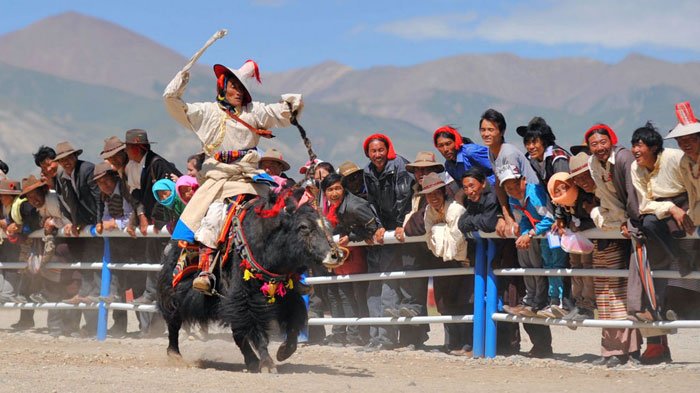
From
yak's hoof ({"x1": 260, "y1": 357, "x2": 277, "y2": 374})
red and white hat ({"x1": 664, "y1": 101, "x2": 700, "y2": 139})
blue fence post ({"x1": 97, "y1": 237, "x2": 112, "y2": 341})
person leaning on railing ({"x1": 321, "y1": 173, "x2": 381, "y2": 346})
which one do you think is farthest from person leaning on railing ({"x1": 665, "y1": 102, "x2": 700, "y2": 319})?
blue fence post ({"x1": 97, "y1": 237, "x2": 112, "y2": 341})

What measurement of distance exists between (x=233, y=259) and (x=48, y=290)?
5341mm

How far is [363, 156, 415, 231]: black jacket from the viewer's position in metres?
10.9

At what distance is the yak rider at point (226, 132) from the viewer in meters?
9.20

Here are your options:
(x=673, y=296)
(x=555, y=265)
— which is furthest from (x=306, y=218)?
(x=673, y=296)

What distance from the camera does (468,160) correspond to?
33.8 feet

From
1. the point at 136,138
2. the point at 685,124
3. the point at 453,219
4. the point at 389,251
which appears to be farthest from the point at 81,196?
the point at 685,124

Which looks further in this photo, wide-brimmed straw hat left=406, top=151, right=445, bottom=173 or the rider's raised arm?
wide-brimmed straw hat left=406, top=151, right=445, bottom=173

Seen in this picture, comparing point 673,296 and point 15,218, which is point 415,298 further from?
point 15,218

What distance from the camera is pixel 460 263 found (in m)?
10.0

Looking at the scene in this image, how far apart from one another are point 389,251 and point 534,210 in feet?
6.05

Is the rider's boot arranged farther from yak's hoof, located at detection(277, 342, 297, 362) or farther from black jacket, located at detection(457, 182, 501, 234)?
black jacket, located at detection(457, 182, 501, 234)

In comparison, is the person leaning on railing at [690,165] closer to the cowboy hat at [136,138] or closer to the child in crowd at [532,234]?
the child in crowd at [532,234]

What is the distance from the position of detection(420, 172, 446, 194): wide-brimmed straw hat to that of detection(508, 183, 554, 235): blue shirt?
756 mm

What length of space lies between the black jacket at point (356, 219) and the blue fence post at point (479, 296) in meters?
1.22
